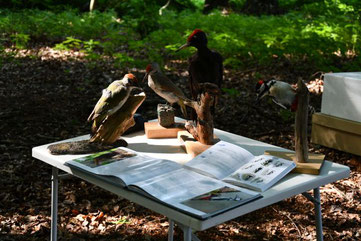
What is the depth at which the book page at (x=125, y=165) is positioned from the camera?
1747 mm

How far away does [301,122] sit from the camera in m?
1.92

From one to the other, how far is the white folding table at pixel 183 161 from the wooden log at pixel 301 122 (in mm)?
110

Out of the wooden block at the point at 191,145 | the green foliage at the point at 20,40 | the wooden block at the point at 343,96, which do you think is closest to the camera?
the wooden block at the point at 191,145

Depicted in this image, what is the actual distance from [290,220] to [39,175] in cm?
A: 184

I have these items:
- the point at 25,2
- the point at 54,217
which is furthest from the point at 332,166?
the point at 25,2

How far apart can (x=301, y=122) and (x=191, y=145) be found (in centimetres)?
53

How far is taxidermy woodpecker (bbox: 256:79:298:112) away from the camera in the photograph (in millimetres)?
1874

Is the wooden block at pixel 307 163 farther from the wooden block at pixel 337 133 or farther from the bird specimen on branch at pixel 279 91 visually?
the wooden block at pixel 337 133

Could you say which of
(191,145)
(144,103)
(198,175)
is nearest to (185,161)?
(191,145)

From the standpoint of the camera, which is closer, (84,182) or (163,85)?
(163,85)

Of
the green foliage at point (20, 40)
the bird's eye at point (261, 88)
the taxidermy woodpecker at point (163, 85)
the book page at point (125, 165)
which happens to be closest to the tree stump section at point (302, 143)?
the bird's eye at point (261, 88)

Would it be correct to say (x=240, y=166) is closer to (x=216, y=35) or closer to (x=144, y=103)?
(x=144, y=103)

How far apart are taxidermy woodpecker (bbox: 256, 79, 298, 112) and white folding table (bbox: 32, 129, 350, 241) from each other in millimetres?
316

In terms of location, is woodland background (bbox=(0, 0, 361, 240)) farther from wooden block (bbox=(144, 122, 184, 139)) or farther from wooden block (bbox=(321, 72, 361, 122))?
wooden block (bbox=(144, 122, 184, 139))
